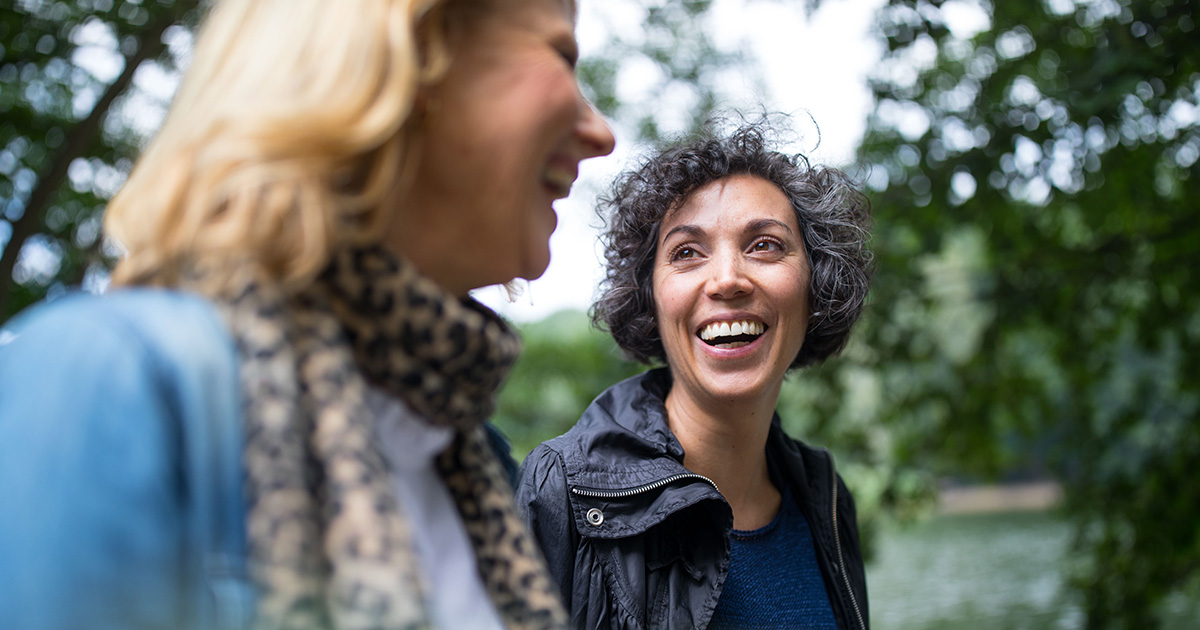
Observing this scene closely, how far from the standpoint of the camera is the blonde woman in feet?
2.38

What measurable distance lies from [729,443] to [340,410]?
62.5 inches

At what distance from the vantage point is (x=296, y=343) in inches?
34.1

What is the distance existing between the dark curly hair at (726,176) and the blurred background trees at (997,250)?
6.44 ft

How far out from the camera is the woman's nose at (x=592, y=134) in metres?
1.14

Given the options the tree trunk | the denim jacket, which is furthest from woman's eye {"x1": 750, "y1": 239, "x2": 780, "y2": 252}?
the tree trunk

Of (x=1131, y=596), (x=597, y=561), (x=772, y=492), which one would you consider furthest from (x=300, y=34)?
(x=1131, y=596)

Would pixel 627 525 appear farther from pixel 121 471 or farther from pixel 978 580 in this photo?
pixel 978 580

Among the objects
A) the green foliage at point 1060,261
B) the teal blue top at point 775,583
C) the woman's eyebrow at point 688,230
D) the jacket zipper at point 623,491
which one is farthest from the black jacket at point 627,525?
the green foliage at point 1060,261

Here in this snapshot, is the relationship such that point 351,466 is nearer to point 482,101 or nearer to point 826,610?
point 482,101

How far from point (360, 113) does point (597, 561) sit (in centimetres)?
136

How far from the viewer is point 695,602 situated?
1978mm

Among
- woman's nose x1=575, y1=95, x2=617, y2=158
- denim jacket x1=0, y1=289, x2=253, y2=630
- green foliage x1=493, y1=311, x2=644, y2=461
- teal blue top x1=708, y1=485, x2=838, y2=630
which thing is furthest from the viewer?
green foliage x1=493, y1=311, x2=644, y2=461

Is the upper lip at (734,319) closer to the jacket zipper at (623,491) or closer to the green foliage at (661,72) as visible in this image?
the jacket zipper at (623,491)

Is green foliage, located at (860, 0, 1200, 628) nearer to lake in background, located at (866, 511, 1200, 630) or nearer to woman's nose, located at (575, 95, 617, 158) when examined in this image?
lake in background, located at (866, 511, 1200, 630)
